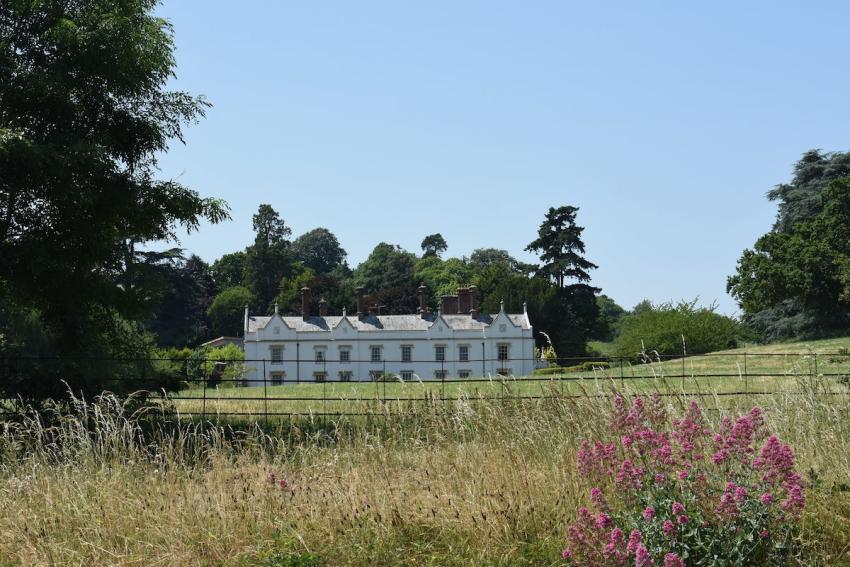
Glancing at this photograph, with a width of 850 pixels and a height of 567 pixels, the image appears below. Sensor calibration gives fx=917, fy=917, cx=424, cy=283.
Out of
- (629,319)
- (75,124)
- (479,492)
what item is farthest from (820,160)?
(479,492)

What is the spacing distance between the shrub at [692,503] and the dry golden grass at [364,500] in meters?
0.49

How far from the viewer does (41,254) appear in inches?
538

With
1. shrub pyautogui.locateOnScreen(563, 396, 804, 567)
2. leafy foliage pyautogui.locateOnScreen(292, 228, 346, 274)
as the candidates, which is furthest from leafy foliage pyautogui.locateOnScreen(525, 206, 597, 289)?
shrub pyautogui.locateOnScreen(563, 396, 804, 567)

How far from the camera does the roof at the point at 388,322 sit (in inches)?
2731

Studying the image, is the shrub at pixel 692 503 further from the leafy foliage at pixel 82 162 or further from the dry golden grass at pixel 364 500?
the leafy foliage at pixel 82 162

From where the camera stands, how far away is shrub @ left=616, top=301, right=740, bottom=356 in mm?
56969

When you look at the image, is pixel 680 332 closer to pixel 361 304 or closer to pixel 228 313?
pixel 361 304

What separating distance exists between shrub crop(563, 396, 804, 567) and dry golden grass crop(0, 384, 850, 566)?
1.60ft

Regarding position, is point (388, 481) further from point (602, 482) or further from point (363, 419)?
point (363, 419)

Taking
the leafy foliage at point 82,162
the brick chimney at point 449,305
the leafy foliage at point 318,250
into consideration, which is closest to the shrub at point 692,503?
the leafy foliage at point 82,162

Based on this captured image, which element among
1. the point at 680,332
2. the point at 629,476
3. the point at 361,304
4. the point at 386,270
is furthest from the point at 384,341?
the point at 629,476

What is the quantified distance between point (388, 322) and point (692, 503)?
6535 centimetres

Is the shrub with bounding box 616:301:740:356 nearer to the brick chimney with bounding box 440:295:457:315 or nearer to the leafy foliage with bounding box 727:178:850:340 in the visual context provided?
the leafy foliage with bounding box 727:178:850:340

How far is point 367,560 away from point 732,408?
397cm
